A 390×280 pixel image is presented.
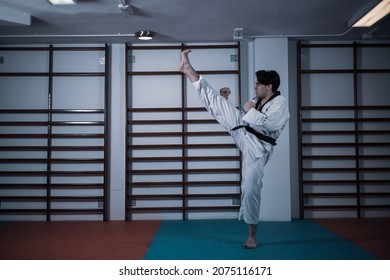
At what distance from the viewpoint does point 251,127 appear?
10.2 ft

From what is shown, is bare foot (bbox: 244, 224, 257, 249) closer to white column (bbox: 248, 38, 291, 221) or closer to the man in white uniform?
the man in white uniform

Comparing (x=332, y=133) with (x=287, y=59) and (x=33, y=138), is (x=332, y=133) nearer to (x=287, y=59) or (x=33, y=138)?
(x=287, y=59)

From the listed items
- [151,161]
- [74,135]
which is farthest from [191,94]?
[74,135]

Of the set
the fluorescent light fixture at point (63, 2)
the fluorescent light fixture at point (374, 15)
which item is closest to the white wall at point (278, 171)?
the fluorescent light fixture at point (374, 15)

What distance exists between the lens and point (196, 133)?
197 inches

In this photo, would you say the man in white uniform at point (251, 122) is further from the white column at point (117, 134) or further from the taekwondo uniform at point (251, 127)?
the white column at point (117, 134)

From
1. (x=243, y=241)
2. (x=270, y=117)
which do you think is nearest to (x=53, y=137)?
(x=243, y=241)

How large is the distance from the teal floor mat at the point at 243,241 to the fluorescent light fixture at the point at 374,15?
8.64 feet

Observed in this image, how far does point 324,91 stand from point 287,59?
2.57 feet

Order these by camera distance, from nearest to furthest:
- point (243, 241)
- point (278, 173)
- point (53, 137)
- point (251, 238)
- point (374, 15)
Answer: point (251, 238) → point (243, 241) → point (374, 15) → point (278, 173) → point (53, 137)

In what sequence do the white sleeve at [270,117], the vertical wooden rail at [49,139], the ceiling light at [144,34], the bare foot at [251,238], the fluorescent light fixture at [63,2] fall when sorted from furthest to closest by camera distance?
the vertical wooden rail at [49,139], the ceiling light at [144,34], the fluorescent light fixture at [63,2], the bare foot at [251,238], the white sleeve at [270,117]

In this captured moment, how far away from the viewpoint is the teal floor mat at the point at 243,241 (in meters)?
3.06

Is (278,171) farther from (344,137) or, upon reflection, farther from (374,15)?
(374,15)

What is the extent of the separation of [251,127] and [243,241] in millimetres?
1307
